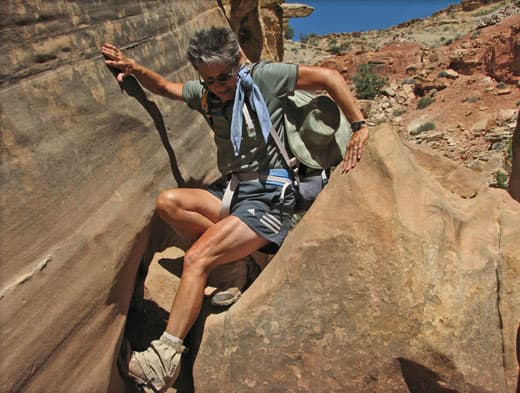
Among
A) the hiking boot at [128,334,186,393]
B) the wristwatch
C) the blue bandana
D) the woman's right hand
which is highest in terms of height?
the woman's right hand

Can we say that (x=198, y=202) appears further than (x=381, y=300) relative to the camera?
Yes

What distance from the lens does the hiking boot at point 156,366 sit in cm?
222

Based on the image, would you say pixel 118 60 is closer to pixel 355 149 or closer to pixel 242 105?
pixel 242 105

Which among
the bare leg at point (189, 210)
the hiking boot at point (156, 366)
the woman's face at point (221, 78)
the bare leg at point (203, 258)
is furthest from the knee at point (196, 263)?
the woman's face at point (221, 78)

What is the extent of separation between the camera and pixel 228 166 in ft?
8.84

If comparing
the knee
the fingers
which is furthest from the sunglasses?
the knee

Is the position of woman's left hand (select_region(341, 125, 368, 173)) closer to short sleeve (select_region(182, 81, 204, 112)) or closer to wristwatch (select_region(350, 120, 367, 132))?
wristwatch (select_region(350, 120, 367, 132))

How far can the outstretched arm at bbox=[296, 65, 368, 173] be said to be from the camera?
2451mm

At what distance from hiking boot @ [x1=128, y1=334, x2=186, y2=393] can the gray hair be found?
50.4 inches

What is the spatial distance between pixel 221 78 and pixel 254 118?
0.26 meters

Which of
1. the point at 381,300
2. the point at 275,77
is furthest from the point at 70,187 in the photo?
the point at 381,300

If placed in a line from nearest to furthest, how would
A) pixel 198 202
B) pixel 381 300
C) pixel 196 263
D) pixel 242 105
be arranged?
pixel 381 300 < pixel 196 263 < pixel 242 105 < pixel 198 202

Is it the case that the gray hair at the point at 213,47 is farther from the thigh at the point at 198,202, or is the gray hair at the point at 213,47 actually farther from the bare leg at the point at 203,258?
the bare leg at the point at 203,258

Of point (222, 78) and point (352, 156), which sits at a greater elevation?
point (222, 78)
